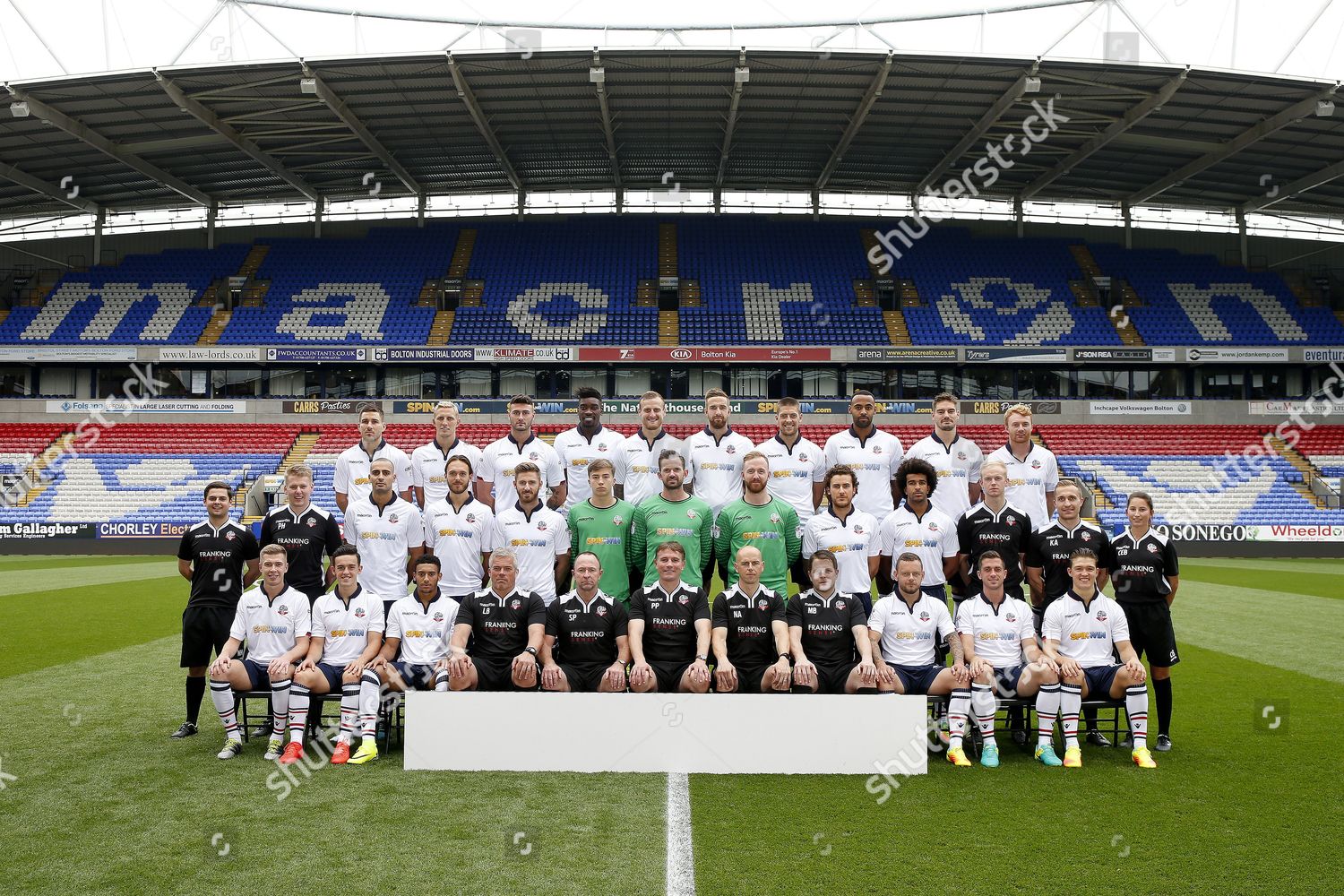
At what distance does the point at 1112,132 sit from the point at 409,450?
21.2 metres

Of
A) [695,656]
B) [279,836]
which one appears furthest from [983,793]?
[279,836]

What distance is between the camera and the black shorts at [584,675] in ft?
21.1

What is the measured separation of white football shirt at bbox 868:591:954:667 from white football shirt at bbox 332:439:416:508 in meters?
4.08

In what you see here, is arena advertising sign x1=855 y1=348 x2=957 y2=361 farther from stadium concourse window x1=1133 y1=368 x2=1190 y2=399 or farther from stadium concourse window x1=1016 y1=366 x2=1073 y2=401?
stadium concourse window x1=1133 y1=368 x2=1190 y2=399

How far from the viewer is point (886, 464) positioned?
8242 mm

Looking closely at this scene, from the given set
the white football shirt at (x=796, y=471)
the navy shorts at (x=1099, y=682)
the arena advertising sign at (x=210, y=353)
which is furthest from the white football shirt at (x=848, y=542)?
the arena advertising sign at (x=210, y=353)

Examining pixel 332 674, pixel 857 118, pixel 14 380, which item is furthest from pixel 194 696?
pixel 14 380

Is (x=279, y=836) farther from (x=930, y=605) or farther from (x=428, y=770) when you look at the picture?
(x=930, y=605)

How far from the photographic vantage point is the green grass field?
4484 millimetres

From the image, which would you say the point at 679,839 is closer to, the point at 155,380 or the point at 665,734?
the point at 665,734

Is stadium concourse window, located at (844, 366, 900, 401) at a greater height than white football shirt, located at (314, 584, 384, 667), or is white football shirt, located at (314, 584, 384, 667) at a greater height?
stadium concourse window, located at (844, 366, 900, 401)

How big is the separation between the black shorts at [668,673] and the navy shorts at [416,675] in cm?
154

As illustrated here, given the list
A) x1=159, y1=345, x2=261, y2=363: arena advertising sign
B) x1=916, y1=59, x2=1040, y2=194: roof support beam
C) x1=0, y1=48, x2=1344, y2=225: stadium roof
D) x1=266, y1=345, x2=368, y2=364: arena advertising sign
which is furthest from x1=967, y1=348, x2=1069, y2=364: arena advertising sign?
x1=159, y1=345, x2=261, y2=363: arena advertising sign

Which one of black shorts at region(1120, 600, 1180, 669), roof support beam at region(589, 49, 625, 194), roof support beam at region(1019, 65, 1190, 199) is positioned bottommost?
black shorts at region(1120, 600, 1180, 669)
